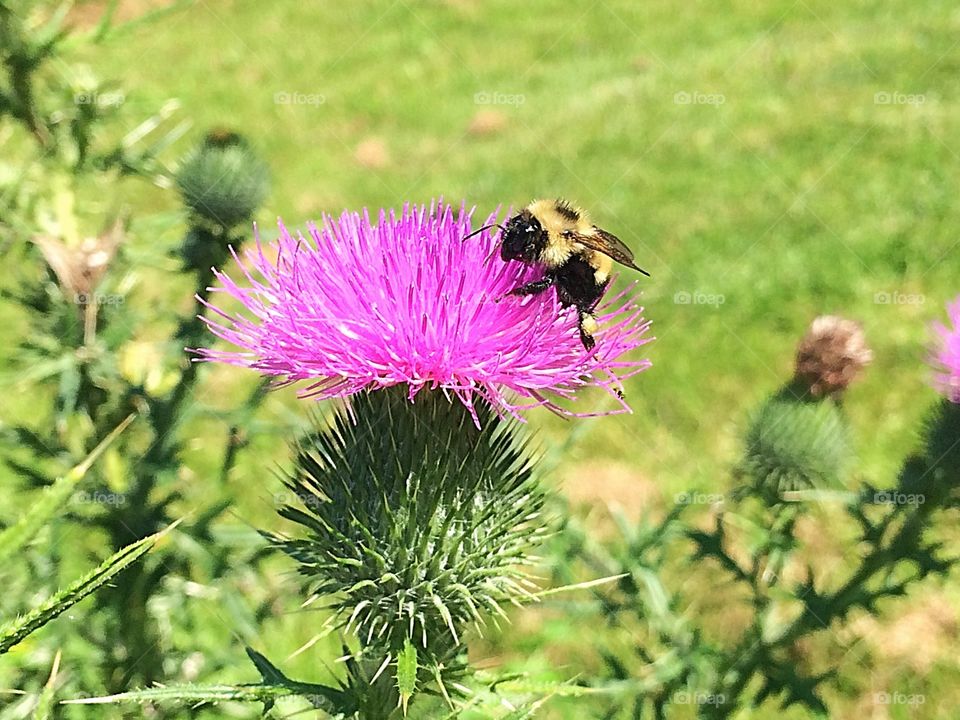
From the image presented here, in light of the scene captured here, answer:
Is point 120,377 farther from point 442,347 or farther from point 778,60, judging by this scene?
point 778,60

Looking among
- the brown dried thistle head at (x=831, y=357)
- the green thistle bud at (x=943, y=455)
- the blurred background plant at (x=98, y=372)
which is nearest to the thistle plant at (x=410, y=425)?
the blurred background plant at (x=98, y=372)

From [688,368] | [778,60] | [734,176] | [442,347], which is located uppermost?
[778,60]

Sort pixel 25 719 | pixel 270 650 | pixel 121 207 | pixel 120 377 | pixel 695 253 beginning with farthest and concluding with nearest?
pixel 695 253 → pixel 270 650 → pixel 121 207 → pixel 120 377 → pixel 25 719

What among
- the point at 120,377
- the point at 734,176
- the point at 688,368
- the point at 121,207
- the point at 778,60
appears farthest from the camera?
the point at 778,60

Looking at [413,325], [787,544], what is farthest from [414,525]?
[787,544]

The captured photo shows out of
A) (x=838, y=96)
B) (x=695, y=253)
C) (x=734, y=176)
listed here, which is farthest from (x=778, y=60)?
(x=695, y=253)

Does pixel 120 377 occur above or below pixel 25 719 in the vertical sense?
above

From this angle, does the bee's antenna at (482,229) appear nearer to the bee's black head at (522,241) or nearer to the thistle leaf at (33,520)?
the bee's black head at (522,241)
